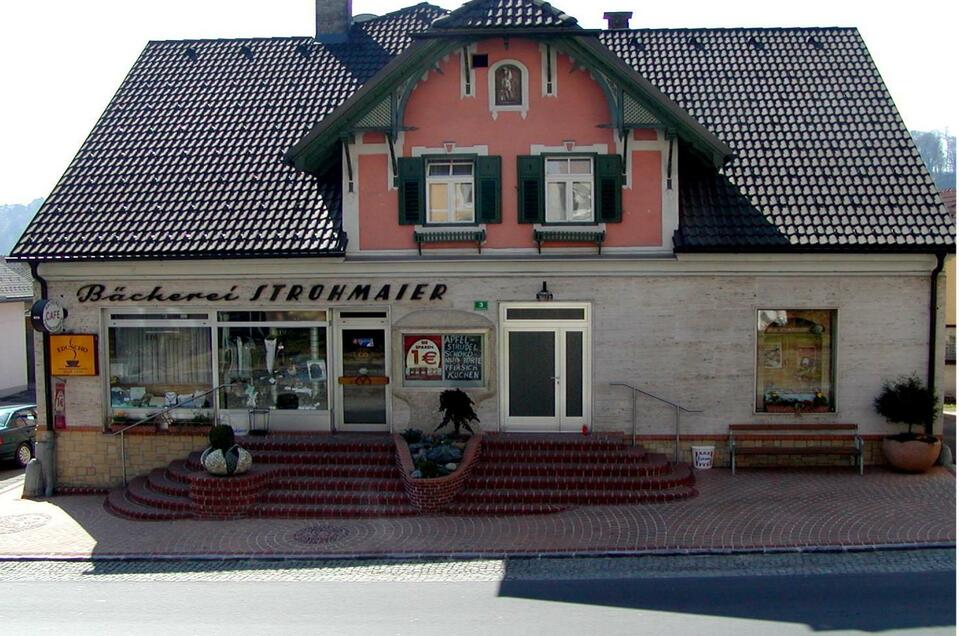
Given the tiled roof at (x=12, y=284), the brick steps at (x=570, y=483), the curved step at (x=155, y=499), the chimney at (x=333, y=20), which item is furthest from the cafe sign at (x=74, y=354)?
the tiled roof at (x=12, y=284)

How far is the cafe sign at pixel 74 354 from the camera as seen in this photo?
51.9 ft

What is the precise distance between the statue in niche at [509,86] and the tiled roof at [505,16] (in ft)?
2.96

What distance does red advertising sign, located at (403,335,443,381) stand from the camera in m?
15.6

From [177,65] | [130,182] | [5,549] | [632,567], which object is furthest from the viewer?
[177,65]

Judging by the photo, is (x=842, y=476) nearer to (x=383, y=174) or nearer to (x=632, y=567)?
(x=632, y=567)

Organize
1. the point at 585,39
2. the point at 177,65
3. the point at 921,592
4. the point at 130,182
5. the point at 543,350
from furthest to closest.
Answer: the point at 177,65
the point at 130,182
the point at 543,350
the point at 585,39
the point at 921,592

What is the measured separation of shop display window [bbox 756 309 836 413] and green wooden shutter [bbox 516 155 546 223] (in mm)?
4309

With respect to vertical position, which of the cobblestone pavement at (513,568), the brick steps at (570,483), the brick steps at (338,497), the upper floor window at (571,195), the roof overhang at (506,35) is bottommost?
the cobblestone pavement at (513,568)

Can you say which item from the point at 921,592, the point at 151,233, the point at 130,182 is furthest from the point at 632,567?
the point at 130,182

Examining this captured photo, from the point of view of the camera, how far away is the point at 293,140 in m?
17.3

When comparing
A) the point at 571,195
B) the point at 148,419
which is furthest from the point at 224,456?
the point at 571,195

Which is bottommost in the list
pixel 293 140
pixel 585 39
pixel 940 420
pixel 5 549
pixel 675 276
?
pixel 5 549

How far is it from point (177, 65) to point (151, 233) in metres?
5.71

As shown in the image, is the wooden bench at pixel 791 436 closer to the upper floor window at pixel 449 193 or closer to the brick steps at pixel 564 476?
the brick steps at pixel 564 476
